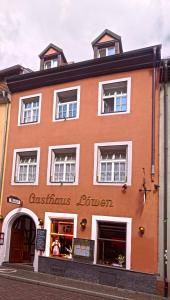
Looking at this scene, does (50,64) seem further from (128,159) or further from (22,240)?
(22,240)

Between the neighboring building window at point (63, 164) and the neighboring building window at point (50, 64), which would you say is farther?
the neighboring building window at point (50, 64)

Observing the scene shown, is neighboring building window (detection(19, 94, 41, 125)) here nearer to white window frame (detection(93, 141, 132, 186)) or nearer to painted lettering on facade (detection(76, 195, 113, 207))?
white window frame (detection(93, 141, 132, 186))

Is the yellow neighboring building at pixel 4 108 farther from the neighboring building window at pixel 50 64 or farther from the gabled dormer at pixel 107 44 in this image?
the gabled dormer at pixel 107 44

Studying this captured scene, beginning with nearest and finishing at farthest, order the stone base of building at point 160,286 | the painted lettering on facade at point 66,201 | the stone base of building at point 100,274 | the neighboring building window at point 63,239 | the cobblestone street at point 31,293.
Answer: the cobblestone street at point 31,293
the stone base of building at point 160,286
the stone base of building at point 100,274
the painted lettering on facade at point 66,201
the neighboring building window at point 63,239

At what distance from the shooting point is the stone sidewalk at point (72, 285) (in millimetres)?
12695

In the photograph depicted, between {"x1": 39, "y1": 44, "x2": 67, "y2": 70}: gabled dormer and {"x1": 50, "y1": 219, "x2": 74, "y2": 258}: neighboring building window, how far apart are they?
8180 mm

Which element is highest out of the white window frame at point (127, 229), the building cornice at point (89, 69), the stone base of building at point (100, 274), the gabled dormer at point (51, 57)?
the gabled dormer at point (51, 57)

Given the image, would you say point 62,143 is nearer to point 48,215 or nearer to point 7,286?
point 48,215

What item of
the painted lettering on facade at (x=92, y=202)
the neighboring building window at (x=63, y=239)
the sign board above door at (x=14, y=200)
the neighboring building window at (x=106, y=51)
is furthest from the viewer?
the neighboring building window at (x=106, y=51)

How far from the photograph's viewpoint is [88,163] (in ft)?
52.2

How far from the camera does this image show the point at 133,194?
572 inches

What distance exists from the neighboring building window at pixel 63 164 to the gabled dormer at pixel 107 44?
4816mm

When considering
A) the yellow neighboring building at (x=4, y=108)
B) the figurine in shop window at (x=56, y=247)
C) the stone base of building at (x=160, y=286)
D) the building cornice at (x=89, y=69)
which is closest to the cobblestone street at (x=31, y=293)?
the stone base of building at (x=160, y=286)

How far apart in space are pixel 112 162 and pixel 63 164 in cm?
256
